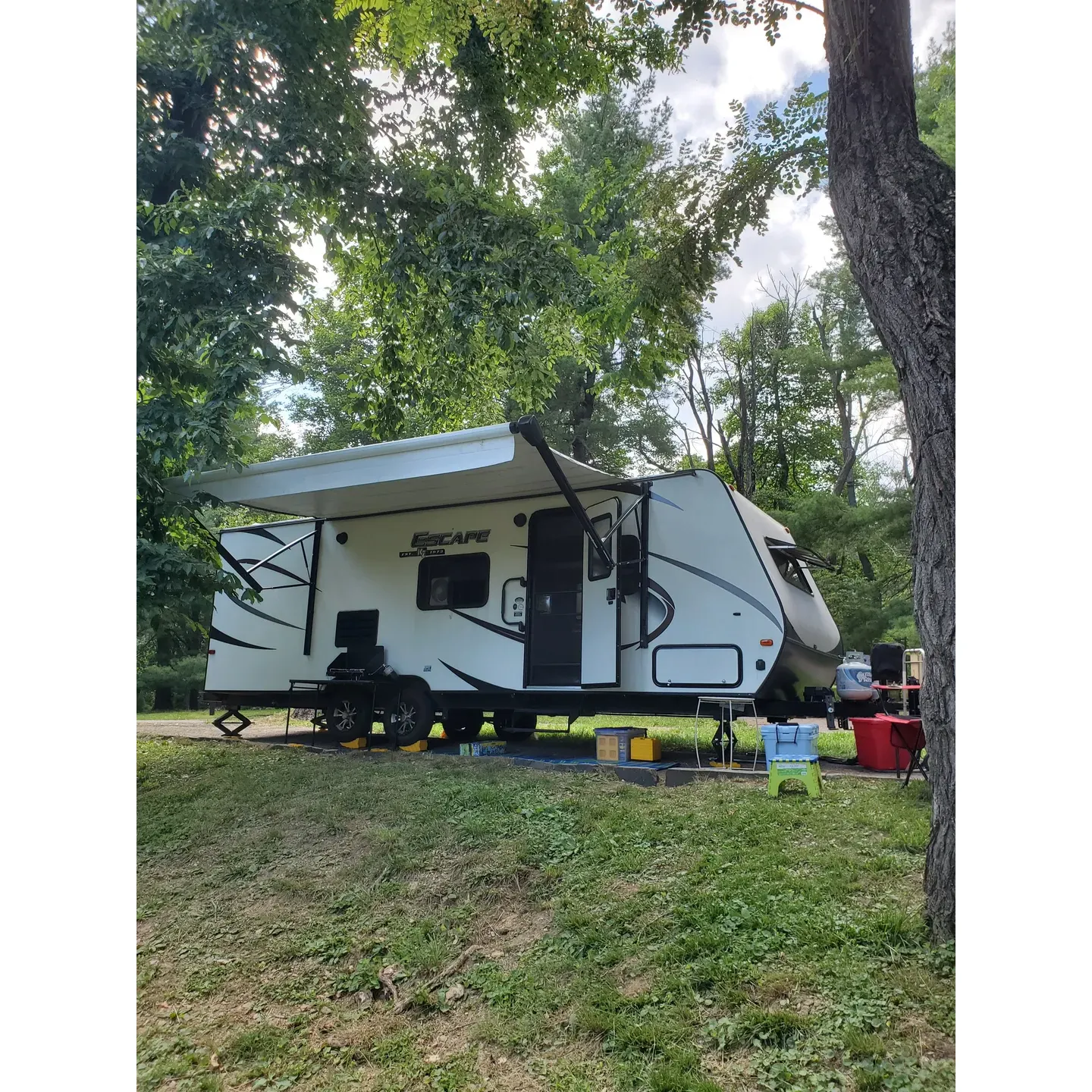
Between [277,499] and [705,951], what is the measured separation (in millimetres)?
4853

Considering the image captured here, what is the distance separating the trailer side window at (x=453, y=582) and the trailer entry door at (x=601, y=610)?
863mm

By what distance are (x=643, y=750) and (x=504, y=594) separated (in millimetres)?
1605

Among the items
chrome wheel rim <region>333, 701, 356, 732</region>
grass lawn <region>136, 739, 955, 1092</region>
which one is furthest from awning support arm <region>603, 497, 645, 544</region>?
chrome wheel rim <region>333, 701, 356, 732</region>

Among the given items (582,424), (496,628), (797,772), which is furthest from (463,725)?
(582,424)

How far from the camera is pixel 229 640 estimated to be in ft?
25.4

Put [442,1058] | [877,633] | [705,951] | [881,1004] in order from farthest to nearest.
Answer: [877,633] → [705,951] → [442,1058] → [881,1004]

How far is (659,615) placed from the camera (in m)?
5.84

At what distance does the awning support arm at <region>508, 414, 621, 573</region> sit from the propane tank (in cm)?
199

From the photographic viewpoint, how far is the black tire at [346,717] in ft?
22.6

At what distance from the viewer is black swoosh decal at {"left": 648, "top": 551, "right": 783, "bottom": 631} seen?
5.50 metres

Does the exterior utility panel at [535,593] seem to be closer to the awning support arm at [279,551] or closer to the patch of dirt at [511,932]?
the awning support arm at [279,551]

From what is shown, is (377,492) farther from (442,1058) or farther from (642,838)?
(442,1058)

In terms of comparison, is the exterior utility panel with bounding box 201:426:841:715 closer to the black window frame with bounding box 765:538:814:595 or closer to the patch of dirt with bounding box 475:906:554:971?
the black window frame with bounding box 765:538:814:595
